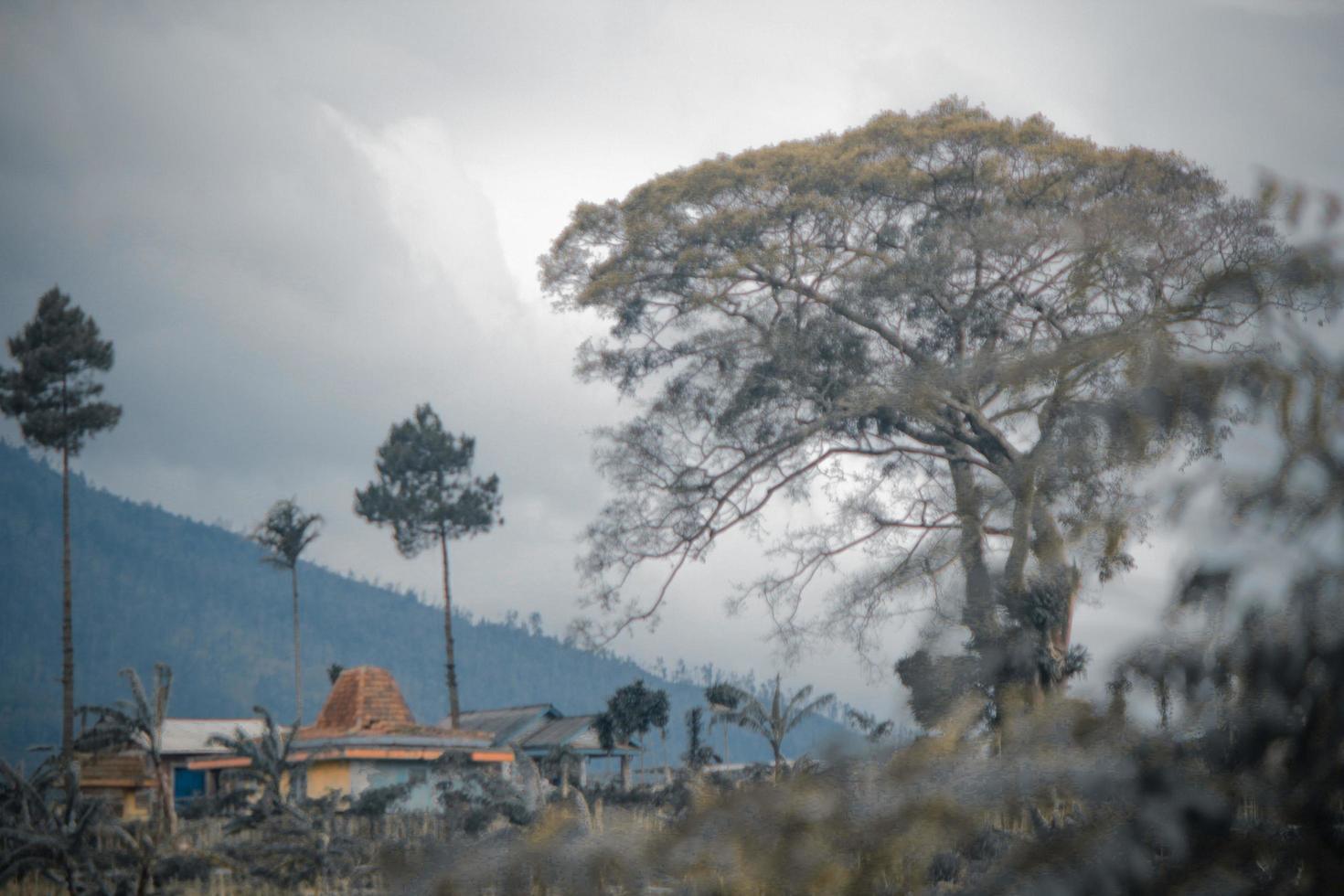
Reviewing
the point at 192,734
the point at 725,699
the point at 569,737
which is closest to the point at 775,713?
the point at 725,699

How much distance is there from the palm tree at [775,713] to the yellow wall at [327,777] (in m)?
9.30

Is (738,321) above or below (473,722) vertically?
above

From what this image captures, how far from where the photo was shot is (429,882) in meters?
2.28

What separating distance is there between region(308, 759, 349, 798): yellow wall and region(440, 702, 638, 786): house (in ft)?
32.9

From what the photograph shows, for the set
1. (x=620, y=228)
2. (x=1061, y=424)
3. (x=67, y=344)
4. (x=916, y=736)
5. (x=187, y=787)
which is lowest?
(x=187, y=787)

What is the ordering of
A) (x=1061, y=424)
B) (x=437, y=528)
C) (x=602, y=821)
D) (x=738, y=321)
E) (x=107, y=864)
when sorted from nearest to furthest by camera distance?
(x=602, y=821) < (x=1061, y=424) < (x=107, y=864) < (x=738, y=321) < (x=437, y=528)

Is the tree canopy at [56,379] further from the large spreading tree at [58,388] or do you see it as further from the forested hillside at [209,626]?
the forested hillside at [209,626]

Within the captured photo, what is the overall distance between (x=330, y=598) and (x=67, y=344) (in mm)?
136930

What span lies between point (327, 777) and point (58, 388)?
16153 millimetres

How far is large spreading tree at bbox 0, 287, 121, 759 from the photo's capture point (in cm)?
3194

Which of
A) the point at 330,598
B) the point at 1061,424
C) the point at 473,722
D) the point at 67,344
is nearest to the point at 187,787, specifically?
the point at 473,722

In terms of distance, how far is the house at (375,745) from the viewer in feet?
76.4

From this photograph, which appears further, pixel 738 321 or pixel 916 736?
pixel 738 321

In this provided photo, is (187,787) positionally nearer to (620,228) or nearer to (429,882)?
(620,228)
